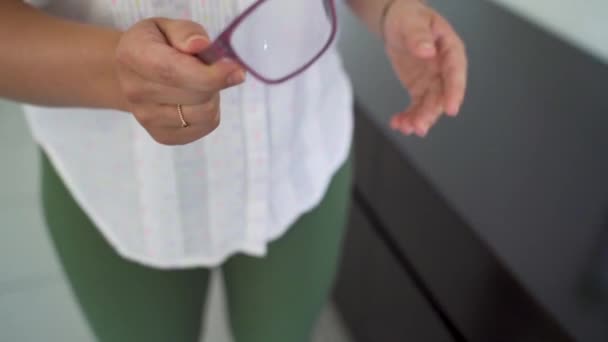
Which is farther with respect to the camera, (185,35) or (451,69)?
(451,69)

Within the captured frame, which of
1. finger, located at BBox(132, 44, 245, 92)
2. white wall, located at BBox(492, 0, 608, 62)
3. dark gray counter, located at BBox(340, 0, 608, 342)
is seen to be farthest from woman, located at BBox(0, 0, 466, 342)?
white wall, located at BBox(492, 0, 608, 62)

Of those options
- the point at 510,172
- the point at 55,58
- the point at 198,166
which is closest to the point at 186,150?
the point at 198,166

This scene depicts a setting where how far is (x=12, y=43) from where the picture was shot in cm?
35

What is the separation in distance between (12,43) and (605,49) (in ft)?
2.60

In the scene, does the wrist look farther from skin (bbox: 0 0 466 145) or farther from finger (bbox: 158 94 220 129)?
finger (bbox: 158 94 220 129)

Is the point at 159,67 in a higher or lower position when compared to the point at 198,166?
higher

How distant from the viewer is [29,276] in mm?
799

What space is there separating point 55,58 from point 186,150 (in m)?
0.13

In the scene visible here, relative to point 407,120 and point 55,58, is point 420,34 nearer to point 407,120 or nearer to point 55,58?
point 407,120

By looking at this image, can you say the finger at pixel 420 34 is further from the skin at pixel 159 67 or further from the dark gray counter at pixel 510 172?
the dark gray counter at pixel 510 172

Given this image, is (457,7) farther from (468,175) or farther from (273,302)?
(273,302)

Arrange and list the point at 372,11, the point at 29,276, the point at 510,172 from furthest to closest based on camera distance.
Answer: the point at 29,276
the point at 510,172
the point at 372,11

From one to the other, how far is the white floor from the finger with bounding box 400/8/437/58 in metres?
0.38

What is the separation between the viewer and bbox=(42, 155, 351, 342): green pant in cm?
52
